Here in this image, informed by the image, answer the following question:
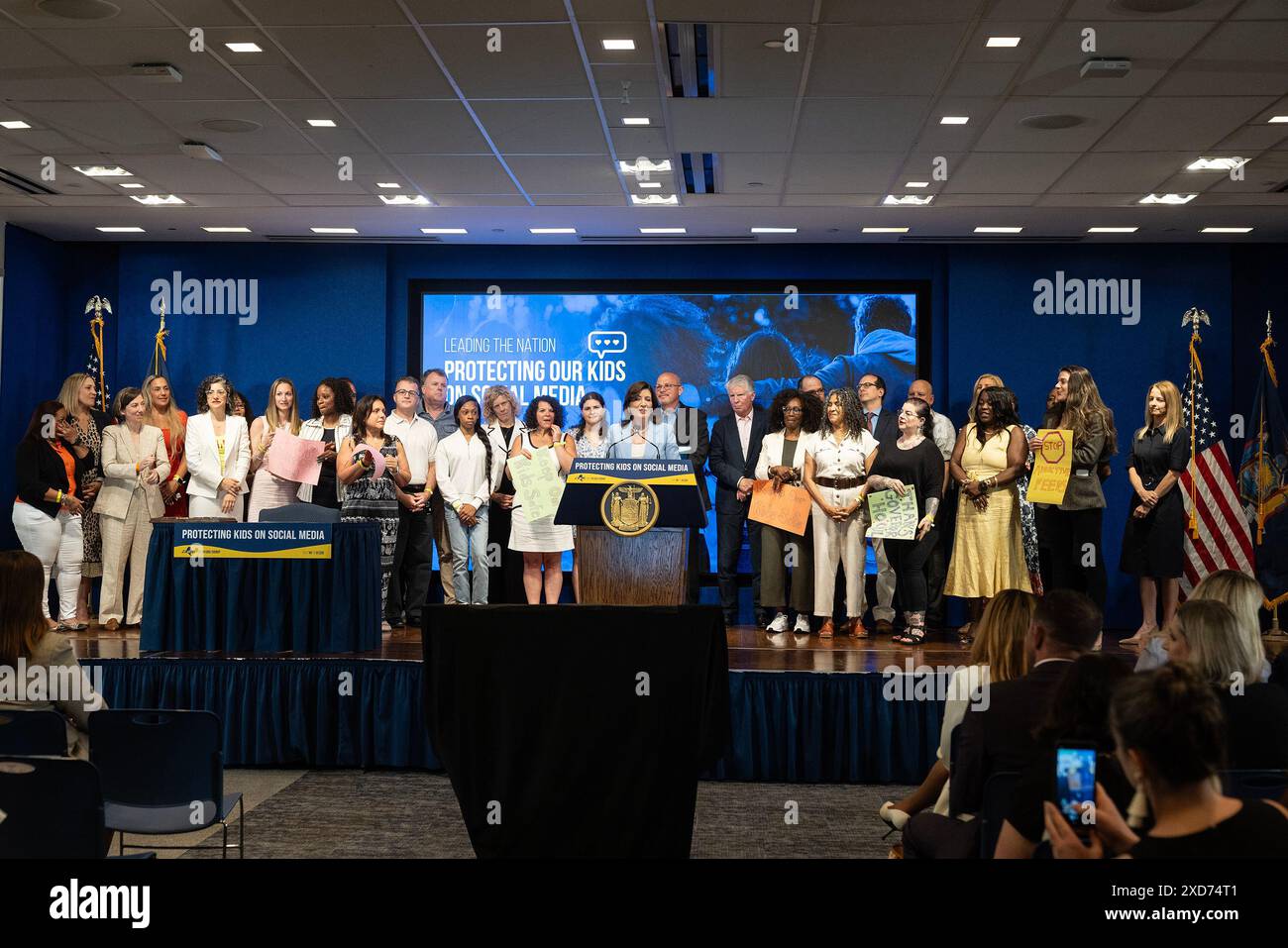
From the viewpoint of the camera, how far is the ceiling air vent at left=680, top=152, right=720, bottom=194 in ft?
24.4

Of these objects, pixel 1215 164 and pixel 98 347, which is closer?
pixel 1215 164

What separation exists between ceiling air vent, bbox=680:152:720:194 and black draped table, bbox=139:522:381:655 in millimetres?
3449

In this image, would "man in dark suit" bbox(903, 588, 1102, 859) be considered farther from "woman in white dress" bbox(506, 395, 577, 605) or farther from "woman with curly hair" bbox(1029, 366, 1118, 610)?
"woman in white dress" bbox(506, 395, 577, 605)

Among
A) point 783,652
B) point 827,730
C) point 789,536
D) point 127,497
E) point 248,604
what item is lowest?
point 827,730

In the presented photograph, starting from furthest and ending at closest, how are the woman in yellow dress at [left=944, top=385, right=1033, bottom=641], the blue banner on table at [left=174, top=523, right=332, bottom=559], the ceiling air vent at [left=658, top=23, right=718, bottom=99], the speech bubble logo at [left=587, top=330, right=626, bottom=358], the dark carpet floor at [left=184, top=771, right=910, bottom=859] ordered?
1. the speech bubble logo at [left=587, top=330, right=626, bottom=358]
2. the woman in yellow dress at [left=944, top=385, right=1033, bottom=641]
3. the blue banner on table at [left=174, top=523, right=332, bottom=559]
4. the ceiling air vent at [left=658, top=23, right=718, bottom=99]
5. the dark carpet floor at [left=184, top=771, right=910, bottom=859]

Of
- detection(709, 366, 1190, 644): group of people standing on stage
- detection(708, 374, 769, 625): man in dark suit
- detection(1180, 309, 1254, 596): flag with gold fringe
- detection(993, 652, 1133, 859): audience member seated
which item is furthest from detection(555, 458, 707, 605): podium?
detection(1180, 309, 1254, 596): flag with gold fringe

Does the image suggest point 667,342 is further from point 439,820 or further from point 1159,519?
point 439,820

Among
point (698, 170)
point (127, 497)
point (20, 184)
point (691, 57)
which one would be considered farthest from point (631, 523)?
point (20, 184)

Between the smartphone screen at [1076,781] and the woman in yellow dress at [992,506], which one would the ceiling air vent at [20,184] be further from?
the smartphone screen at [1076,781]

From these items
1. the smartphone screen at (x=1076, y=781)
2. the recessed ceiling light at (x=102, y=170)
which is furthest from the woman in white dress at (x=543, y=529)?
the smartphone screen at (x=1076, y=781)

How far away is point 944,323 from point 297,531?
632cm

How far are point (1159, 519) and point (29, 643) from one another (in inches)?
260

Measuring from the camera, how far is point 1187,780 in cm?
188
